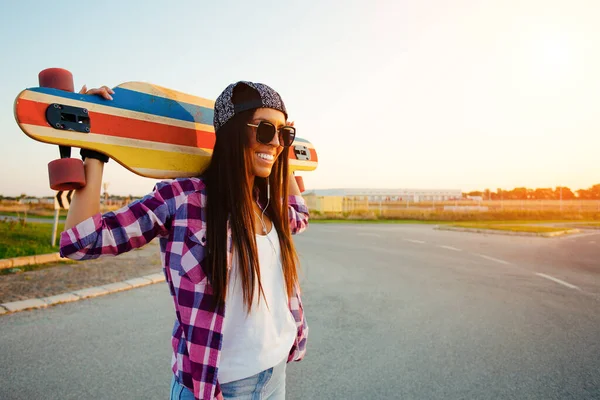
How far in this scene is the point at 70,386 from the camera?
2.81m

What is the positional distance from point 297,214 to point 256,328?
667 mm

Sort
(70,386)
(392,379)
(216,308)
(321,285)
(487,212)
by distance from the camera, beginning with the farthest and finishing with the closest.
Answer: (487,212), (321,285), (392,379), (70,386), (216,308)

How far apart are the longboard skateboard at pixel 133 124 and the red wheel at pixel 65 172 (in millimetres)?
142

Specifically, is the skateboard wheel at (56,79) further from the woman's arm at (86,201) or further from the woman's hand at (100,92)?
the woman's arm at (86,201)

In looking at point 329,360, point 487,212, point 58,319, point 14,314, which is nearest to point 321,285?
point 329,360

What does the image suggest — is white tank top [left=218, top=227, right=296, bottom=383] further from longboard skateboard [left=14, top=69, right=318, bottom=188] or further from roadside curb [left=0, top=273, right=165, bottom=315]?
roadside curb [left=0, top=273, right=165, bottom=315]

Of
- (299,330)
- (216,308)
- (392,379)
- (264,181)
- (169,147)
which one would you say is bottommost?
(392,379)

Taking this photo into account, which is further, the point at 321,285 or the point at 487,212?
the point at 487,212

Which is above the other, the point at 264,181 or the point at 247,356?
the point at 264,181

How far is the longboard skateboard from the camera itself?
3.88 ft

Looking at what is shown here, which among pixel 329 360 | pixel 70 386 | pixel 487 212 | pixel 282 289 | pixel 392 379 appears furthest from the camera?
pixel 487 212

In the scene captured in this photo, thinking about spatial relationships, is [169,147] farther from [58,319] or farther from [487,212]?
[487,212]

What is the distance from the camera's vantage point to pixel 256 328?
4.35ft

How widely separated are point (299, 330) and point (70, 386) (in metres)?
2.24
